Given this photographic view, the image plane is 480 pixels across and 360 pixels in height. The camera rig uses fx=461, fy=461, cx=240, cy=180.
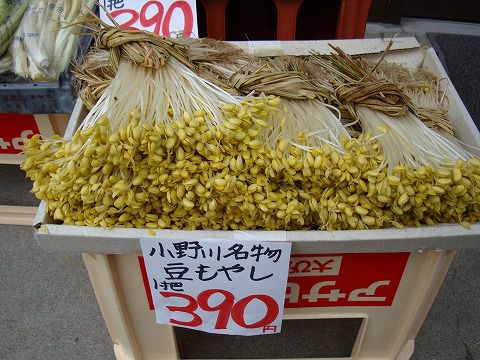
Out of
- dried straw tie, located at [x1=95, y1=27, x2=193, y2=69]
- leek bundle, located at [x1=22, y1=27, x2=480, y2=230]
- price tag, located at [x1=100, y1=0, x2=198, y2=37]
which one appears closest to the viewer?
leek bundle, located at [x1=22, y1=27, x2=480, y2=230]

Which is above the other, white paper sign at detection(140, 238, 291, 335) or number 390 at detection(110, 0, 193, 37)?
number 390 at detection(110, 0, 193, 37)

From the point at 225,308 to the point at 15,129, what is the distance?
1.30 m

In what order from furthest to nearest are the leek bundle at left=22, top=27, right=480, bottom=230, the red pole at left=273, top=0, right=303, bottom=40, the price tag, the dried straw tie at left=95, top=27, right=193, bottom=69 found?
the red pole at left=273, top=0, right=303, bottom=40
the price tag
the dried straw tie at left=95, top=27, right=193, bottom=69
the leek bundle at left=22, top=27, right=480, bottom=230

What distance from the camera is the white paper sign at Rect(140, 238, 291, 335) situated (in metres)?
1.21

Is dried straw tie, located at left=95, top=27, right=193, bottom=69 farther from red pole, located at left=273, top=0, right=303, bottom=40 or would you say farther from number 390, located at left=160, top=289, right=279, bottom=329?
red pole, located at left=273, top=0, right=303, bottom=40

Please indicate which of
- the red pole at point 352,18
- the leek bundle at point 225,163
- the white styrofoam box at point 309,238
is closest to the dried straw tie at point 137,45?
the leek bundle at point 225,163

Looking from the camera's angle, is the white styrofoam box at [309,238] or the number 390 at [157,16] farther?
the number 390 at [157,16]

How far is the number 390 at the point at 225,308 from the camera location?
4.46ft

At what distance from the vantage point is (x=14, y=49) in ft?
6.38

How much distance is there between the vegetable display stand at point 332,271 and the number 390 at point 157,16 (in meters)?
0.29

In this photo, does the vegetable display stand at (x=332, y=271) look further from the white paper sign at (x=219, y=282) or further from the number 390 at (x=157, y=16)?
the number 390 at (x=157, y=16)

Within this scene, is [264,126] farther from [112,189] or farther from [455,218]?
[455,218]

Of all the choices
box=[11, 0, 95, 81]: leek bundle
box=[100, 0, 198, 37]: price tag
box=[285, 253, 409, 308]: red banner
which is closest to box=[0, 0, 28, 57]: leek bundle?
box=[11, 0, 95, 81]: leek bundle

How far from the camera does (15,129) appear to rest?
2043 mm
